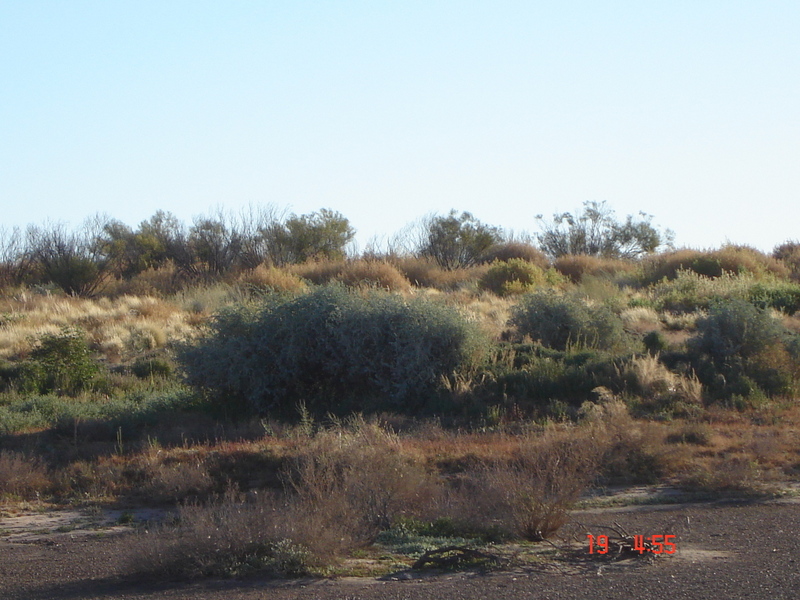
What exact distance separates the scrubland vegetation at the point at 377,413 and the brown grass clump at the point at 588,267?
30.6 ft

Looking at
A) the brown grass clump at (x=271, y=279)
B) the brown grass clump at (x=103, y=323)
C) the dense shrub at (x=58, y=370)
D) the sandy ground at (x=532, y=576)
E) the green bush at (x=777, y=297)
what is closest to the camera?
the sandy ground at (x=532, y=576)

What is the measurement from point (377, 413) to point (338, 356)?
1.74 m

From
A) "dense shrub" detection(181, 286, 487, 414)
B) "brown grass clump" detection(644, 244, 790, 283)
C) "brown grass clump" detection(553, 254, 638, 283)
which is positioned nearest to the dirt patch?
"dense shrub" detection(181, 286, 487, 414)

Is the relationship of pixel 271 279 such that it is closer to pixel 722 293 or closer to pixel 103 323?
pixel 103 323

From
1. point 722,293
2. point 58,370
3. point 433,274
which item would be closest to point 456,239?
point 433,274

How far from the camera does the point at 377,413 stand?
540 inches

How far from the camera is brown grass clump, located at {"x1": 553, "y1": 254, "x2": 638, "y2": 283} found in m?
37.6

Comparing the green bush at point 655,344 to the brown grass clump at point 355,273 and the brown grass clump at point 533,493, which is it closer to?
the brown grass clump at point 533,493

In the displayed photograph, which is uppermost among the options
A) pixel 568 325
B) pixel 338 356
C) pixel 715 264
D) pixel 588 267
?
pixel 588 267

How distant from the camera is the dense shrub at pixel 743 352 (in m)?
14.5

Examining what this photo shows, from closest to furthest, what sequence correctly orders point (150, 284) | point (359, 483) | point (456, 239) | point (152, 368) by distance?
point (359, 483) → point (152, 368) → point (150, 284) → point (456, 239)

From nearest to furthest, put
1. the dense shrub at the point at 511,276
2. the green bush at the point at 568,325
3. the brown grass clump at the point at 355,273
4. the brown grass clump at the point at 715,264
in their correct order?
the green bush at the point at 568,325, the brown grass clump at the point at 355,273, the brown grass clump at the point at 715,264, the dense shrub at the point at 511,276

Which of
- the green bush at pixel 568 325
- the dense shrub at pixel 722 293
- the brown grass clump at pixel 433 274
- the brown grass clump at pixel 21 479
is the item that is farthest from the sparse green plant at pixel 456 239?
the brown grass clump at pixel 21 479

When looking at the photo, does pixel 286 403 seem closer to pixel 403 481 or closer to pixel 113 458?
pixel 113 458
